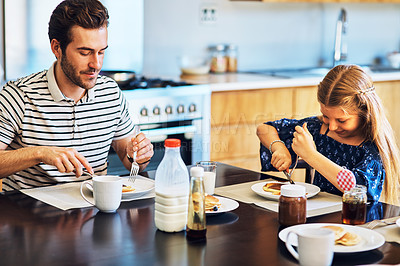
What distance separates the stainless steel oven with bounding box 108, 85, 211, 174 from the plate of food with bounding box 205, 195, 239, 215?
4.90 feet

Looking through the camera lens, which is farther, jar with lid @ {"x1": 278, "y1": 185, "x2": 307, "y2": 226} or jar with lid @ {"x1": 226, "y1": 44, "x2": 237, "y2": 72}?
jar with lid @ {"x1": 226, "y1": 44, "x2": 237, "y2": 72}

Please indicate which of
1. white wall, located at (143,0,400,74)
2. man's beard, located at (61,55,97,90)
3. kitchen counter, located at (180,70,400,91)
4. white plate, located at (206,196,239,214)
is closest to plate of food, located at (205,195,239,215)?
white plate, located at (206,196,239,214)

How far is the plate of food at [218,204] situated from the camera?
63.9 inches

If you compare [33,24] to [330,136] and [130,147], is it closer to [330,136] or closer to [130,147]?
[130,147]

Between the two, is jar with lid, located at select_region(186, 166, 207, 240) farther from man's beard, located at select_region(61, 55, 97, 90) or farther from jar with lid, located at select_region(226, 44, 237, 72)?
jar with lid, located at select_region(226, 44, 237, 72)

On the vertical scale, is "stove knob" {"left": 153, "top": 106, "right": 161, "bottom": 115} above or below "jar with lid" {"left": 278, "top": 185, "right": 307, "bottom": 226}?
above

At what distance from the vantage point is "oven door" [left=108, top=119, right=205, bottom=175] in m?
3.30

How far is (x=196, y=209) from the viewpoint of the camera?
1.44 meters

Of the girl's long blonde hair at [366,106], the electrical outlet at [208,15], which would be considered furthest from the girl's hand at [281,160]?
the electrical outlet at [208,15]

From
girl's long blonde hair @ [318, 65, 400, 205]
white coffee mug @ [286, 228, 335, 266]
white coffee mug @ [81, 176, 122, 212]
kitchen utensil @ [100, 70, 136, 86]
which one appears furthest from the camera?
kitchen utensil @ [100, 70, 136, 86]

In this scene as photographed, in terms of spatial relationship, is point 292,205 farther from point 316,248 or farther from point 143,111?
point 143,111

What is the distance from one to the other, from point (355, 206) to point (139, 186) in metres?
0.69

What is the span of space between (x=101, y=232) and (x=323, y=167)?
2.49 feet

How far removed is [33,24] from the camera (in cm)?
334
